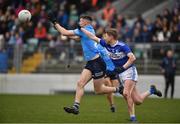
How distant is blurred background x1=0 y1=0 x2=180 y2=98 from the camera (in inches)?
1152

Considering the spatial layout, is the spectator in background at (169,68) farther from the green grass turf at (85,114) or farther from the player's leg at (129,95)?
the player's leg at (129,95)

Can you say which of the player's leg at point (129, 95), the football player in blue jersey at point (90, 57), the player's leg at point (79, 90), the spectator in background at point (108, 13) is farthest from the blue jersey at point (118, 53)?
the spectator in background at point (108, 13)

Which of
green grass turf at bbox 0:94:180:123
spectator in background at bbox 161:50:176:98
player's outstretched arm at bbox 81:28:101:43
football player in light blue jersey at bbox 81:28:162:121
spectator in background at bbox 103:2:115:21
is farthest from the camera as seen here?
spectator in background at bbox 103:2:115:21

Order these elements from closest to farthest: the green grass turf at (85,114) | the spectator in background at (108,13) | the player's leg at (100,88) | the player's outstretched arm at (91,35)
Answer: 1. the green grass turf at (85,114)
2. the player's outstretched arm at (91,35)
3. the player's leg at (100,88)
4. the spectator in background at (108,13)

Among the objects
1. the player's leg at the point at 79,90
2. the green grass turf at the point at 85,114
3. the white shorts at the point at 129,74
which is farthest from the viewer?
the player's leg at the point at 79,90

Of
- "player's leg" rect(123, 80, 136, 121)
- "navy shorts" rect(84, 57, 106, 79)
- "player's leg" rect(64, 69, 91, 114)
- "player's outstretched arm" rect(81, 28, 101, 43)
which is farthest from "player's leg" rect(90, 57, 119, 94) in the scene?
"player's leg" rect(123, 80, 136, 121)

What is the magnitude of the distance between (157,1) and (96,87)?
1873 centimetres

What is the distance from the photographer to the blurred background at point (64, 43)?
96.0ft

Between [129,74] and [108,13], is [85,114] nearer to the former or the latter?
[129,74]

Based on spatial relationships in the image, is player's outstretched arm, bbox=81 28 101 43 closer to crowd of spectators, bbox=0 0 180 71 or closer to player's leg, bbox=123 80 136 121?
player's leg, bbox=123 80 136 121

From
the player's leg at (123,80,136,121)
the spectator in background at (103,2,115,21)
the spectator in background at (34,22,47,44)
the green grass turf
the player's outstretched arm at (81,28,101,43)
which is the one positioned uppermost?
the spectator in background at (103,2,115,21)

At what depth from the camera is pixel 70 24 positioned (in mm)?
31734

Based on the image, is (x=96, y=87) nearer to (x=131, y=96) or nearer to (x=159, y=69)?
(x=131, y=96)

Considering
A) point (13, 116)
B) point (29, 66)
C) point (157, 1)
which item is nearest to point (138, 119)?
point (13, 116)
